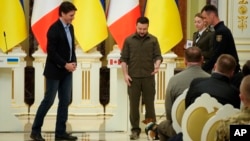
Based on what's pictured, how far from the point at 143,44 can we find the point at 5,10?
206 cm

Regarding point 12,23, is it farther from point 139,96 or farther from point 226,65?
point 226,65

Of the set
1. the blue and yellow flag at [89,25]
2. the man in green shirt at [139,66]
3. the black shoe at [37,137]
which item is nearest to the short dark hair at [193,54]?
the man in green shirt at [139,66]

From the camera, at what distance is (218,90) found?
4410 millimetres

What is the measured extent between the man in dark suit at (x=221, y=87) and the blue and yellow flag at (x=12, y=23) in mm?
4254

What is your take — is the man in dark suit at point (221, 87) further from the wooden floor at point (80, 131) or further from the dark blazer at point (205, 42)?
the wooden floor at point (80, 131)

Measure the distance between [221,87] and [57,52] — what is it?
3052 millimetres

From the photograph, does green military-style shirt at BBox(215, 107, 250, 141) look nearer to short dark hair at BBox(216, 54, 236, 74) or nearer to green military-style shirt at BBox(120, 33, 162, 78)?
short dark hair at BBox(216, 54, 236, 74)

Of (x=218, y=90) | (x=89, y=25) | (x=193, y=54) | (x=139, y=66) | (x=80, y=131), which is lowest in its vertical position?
(x=80, y=131)

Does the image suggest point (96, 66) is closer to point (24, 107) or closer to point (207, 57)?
point (24, 107)

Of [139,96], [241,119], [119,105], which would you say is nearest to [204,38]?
[139,96]

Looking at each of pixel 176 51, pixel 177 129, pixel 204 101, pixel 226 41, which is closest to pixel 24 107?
pixel 176 51

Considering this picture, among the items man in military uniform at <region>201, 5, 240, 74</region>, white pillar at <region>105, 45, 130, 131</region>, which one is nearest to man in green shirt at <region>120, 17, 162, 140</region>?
white pillar at <region>105, 45, 130, 131</region>

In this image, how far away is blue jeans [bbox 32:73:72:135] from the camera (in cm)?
716

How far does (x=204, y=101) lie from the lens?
13.9 ft
